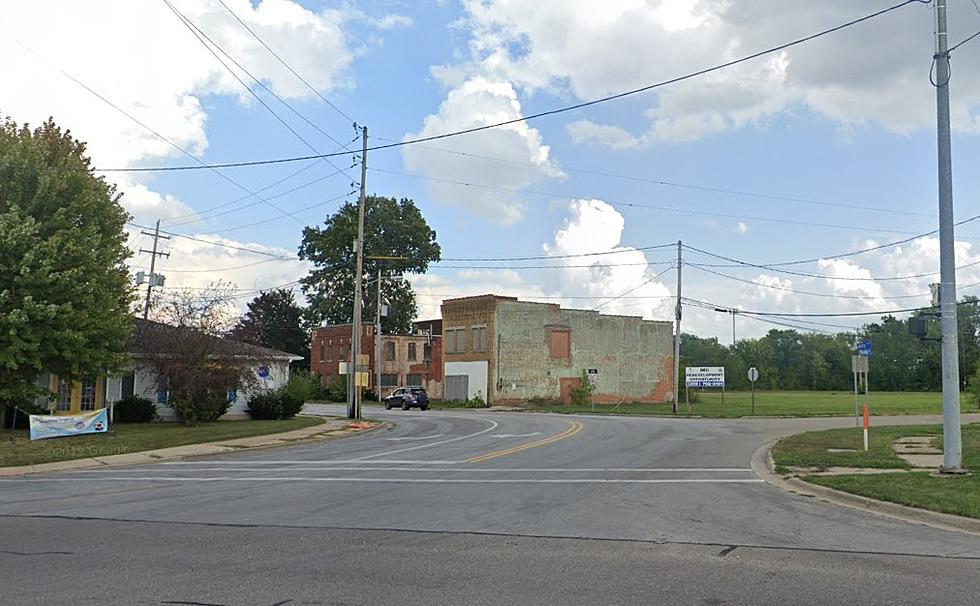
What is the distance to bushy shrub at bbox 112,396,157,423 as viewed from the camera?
3631 cm

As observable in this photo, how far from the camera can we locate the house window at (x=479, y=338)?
64.0 metres

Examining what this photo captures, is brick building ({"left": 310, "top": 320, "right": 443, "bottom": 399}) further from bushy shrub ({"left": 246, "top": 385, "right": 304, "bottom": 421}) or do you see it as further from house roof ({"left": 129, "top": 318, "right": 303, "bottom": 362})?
house roof ({"left": 129, "top": 318, "right": 303, "bottom": 362})

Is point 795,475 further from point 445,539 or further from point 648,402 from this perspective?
point 648,402

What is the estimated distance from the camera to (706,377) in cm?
5144

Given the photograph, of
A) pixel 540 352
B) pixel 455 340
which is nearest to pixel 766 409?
pixel 540 352

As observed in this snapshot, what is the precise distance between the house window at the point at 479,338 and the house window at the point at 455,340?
1350 mm

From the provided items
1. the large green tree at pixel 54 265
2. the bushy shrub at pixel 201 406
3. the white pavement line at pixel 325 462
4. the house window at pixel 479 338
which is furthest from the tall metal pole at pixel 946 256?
the house window at pixel 479 338

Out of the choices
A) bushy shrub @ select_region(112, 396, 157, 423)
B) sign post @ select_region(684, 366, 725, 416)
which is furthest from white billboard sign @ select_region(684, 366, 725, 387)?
bushy shrub @ select_region(112, 396, 157, 423)

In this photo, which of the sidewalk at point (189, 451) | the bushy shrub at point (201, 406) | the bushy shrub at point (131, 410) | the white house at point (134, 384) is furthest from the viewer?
the bushy shrub at point (131, 410)

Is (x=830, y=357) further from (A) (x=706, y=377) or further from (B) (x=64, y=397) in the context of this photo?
(B) (x=64, y=397)

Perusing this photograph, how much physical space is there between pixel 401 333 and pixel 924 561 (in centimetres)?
7596

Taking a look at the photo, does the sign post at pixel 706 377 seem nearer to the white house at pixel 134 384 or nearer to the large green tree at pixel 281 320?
the white house at pixel 134 384

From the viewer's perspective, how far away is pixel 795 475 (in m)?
17.2

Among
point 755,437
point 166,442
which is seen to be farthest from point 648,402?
point 166,442
